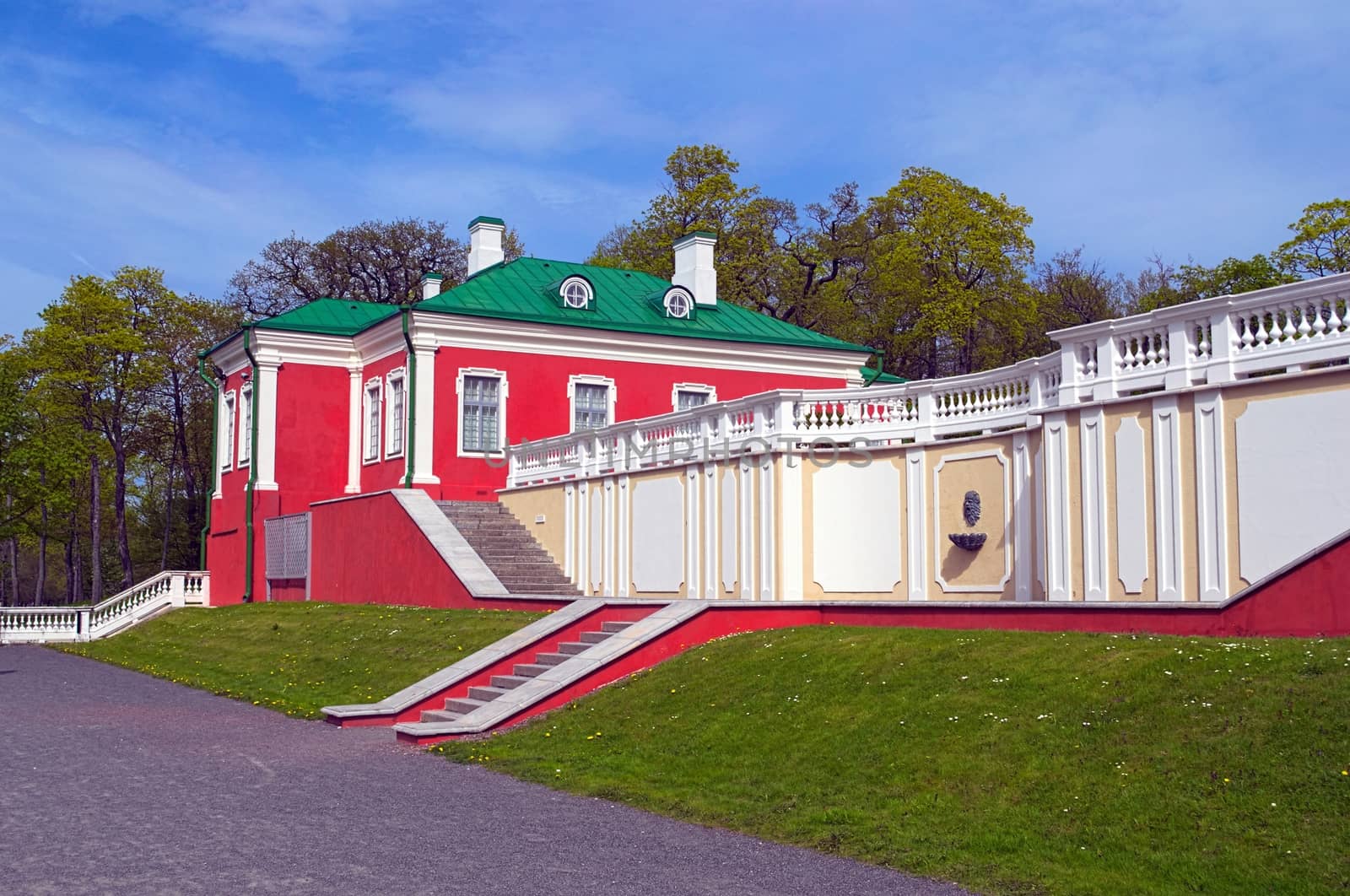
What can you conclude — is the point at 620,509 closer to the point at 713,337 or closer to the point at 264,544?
the point at 713,337

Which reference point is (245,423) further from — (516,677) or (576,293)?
(516,677)

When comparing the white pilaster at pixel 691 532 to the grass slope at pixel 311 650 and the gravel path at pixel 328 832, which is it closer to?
the grass slope at pixel 311 650

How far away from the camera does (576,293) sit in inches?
1302

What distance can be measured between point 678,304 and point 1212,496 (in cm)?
2116

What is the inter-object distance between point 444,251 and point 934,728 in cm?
4490

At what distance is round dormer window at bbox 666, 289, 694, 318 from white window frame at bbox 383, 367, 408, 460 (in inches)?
266

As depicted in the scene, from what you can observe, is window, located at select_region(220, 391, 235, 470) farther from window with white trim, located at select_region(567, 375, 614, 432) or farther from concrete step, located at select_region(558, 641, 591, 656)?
concrete step, located at select_region(558, 641, 591, 656)

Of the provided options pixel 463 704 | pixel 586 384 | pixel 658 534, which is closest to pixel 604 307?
pixel 586 384

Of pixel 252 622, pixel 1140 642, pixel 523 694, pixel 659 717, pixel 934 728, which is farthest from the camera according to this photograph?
pixel 252 622

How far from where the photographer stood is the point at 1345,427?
13305 mm

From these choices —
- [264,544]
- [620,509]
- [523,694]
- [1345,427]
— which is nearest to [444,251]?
[264,544]

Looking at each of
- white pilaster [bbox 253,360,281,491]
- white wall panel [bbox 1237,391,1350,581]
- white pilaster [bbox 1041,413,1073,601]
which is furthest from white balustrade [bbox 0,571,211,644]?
white wall panel [bbox 1237,391,1350,581]

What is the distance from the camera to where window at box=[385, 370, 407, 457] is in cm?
3172

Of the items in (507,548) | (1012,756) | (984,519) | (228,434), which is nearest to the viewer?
(1012,756)
